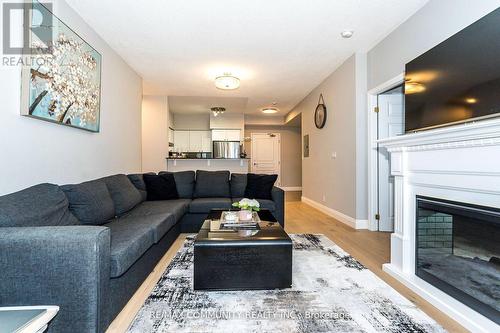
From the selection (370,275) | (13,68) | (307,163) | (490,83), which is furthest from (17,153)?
(307,163)

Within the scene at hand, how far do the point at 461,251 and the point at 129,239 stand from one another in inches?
95.0

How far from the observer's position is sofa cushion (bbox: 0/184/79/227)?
1.50 metres

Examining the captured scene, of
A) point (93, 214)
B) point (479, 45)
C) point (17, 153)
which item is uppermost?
point (479, 45)

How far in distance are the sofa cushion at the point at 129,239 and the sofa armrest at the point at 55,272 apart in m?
0.24

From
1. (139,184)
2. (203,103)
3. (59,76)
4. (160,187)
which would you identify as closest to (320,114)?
(203,103)

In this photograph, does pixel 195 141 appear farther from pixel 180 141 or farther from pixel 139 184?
pixel 139 184

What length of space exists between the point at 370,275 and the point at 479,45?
1977 mm

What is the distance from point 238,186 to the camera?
434 centimetres

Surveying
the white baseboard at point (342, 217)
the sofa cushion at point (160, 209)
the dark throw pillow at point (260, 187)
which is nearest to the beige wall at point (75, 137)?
the sofa cushion at point (160, 209)

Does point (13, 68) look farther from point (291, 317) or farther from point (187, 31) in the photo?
point (291, 317)

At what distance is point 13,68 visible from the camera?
190 centimetres

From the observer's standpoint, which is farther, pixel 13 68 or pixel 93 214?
pixel 93 214

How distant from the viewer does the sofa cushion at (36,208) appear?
150 centimetres

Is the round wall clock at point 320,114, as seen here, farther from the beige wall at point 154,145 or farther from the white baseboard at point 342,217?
the beige wall at point 154,145
